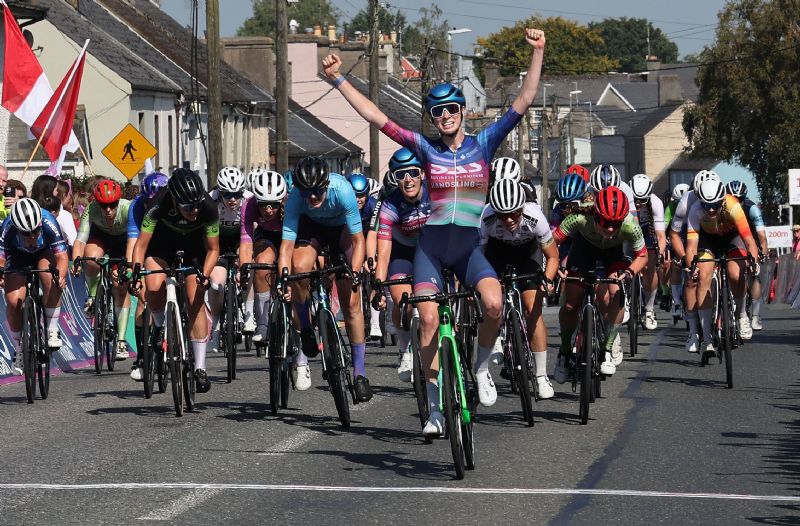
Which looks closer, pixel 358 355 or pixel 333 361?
pixel 333 361

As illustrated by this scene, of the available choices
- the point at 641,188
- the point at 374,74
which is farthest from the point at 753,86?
the point at 641,188

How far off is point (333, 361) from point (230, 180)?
502cm

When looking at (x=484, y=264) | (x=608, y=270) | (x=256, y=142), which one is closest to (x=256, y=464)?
(x=484, y=264)

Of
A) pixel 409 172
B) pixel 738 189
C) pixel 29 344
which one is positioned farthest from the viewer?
pixel 738 189

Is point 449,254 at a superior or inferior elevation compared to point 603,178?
inferior

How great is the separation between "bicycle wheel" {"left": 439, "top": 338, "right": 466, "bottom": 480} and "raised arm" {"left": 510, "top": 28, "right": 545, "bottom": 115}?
1670 mm

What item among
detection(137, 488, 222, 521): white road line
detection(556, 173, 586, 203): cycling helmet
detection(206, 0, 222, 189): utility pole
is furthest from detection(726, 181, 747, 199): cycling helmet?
detection(206, 0, 222, 189): utility pole

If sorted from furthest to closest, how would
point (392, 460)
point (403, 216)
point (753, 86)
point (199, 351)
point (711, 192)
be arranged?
point (753, 86) → point (711, 192) → point (403, 216) → point (199, 351) → point (392, 460)

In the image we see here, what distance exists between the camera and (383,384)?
1523 centimetres

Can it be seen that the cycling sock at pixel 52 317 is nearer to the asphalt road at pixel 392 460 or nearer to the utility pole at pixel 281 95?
the asphalt road at pixel 392 460

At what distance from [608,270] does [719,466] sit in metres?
3.33

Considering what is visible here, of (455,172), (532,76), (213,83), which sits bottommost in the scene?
(455,172)

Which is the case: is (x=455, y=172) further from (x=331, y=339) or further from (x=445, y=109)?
(x=331, y=339)

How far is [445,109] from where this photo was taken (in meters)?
10.3
